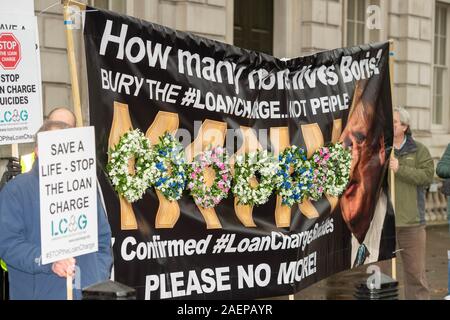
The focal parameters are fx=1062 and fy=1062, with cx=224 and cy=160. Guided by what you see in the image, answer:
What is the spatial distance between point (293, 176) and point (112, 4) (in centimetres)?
729

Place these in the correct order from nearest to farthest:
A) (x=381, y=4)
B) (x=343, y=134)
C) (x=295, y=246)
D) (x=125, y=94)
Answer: (x=125, y=94)
(x=295, y=246)
(x=343, y=134)
(x=381, y=4)

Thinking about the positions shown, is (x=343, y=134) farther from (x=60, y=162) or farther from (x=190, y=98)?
(x=60, y=162)

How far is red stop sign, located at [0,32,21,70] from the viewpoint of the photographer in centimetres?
833

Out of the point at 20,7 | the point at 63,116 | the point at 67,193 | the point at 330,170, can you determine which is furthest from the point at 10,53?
the point at 67,193

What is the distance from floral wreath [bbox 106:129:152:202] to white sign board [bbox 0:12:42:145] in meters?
1.73

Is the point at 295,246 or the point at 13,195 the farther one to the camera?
the point at 295,246

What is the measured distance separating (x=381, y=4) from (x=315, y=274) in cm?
1323

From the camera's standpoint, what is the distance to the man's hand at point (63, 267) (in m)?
5.77

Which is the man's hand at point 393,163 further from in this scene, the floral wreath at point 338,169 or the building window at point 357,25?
the building window at point 357,25

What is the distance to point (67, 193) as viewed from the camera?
229 inches

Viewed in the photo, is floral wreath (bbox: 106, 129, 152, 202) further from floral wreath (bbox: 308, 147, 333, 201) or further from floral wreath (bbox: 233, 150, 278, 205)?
floral wreath (bbox: 308, 147, 333, 201)

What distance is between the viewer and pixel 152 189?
7.07 metres

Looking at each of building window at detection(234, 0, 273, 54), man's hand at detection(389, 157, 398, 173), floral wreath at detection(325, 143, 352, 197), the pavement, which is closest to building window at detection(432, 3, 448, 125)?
building window at detection(234, 0, 273, 54)
